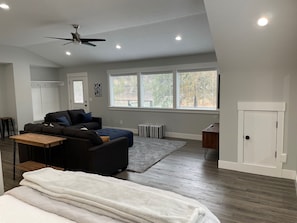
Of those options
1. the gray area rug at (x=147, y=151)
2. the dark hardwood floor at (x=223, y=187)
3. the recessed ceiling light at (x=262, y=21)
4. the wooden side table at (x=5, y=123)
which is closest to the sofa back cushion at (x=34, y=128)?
the dark hardwood floor at (x=223, y=187)

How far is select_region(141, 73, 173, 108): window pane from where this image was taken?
6.84 m

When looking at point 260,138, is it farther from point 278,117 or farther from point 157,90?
point 157,90

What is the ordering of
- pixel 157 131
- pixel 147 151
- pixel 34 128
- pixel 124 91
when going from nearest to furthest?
pixel 34 128, pixel 147 151, pixel 157 131, pixel 124 91

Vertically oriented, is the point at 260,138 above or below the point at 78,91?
below

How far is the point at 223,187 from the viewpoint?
3326 millimetres

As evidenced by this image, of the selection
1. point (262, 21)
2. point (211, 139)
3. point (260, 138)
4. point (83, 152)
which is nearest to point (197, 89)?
point (211, 139)

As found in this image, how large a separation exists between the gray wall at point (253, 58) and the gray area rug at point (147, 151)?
1.43 m

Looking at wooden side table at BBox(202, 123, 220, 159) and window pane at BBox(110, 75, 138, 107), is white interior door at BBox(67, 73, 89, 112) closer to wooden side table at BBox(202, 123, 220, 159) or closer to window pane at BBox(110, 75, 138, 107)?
window pane at BBox(110, 75, 138, 107)

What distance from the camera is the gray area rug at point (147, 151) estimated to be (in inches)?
168

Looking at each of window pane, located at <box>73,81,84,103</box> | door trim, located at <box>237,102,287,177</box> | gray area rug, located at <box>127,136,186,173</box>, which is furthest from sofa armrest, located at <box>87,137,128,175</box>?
window pane, located at <box>73,81,84,103</box>

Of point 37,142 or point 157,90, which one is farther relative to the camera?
point 157,90

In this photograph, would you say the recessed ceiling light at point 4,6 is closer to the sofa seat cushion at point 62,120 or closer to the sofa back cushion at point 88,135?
the sofa back cushion at point 88,135

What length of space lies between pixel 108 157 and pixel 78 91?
18.4 ft

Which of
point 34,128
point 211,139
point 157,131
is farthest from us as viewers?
point 157,131
